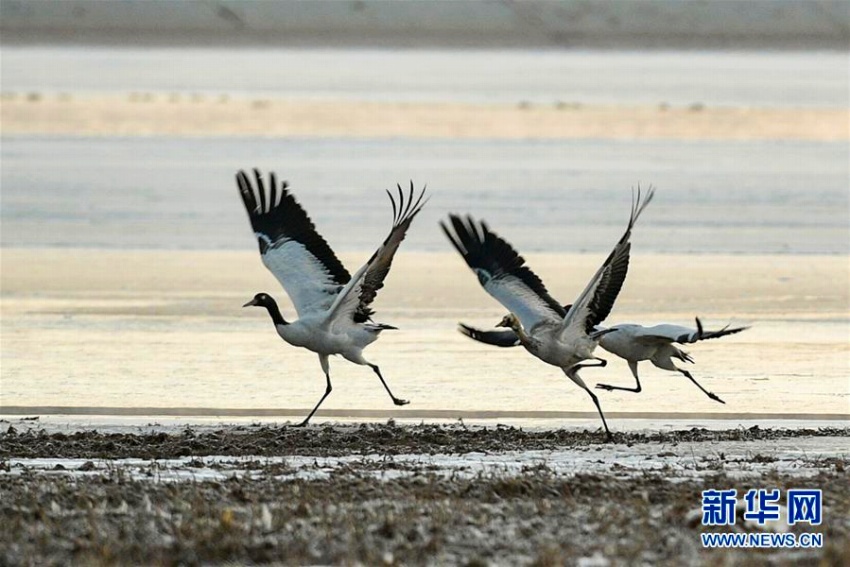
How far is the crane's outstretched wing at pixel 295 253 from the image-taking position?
538 inches

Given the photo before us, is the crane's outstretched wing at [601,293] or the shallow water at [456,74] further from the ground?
the shallow water at [456,74]

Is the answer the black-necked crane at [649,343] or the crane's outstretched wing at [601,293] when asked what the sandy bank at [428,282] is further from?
the crane's outstretched wing at [601,293]

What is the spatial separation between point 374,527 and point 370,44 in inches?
3037

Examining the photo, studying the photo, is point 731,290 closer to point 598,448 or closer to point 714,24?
point 598,448

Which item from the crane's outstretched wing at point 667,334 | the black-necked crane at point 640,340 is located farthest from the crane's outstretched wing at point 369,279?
the crane's outstretched wing at point 667,334

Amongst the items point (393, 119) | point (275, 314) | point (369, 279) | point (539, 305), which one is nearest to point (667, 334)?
point (539, 305)

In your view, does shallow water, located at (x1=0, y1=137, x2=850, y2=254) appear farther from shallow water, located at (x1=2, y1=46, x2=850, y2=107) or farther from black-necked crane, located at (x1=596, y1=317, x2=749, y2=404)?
shallow water, located at (x1=2, y1=46, x2=850, y2=107)

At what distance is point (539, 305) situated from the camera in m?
12.8

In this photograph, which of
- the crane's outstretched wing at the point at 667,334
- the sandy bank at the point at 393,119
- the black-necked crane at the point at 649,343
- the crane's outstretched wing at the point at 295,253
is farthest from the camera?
the sandy bank at the point at 393,119

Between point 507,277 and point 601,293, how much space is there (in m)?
0.86

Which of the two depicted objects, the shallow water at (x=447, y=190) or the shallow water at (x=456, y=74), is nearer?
the shallow water at (x=447, y=190)

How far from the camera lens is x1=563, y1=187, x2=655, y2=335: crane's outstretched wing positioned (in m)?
12.1

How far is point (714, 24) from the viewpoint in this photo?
91562 millimetres

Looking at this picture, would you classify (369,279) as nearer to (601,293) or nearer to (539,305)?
(539,305)
